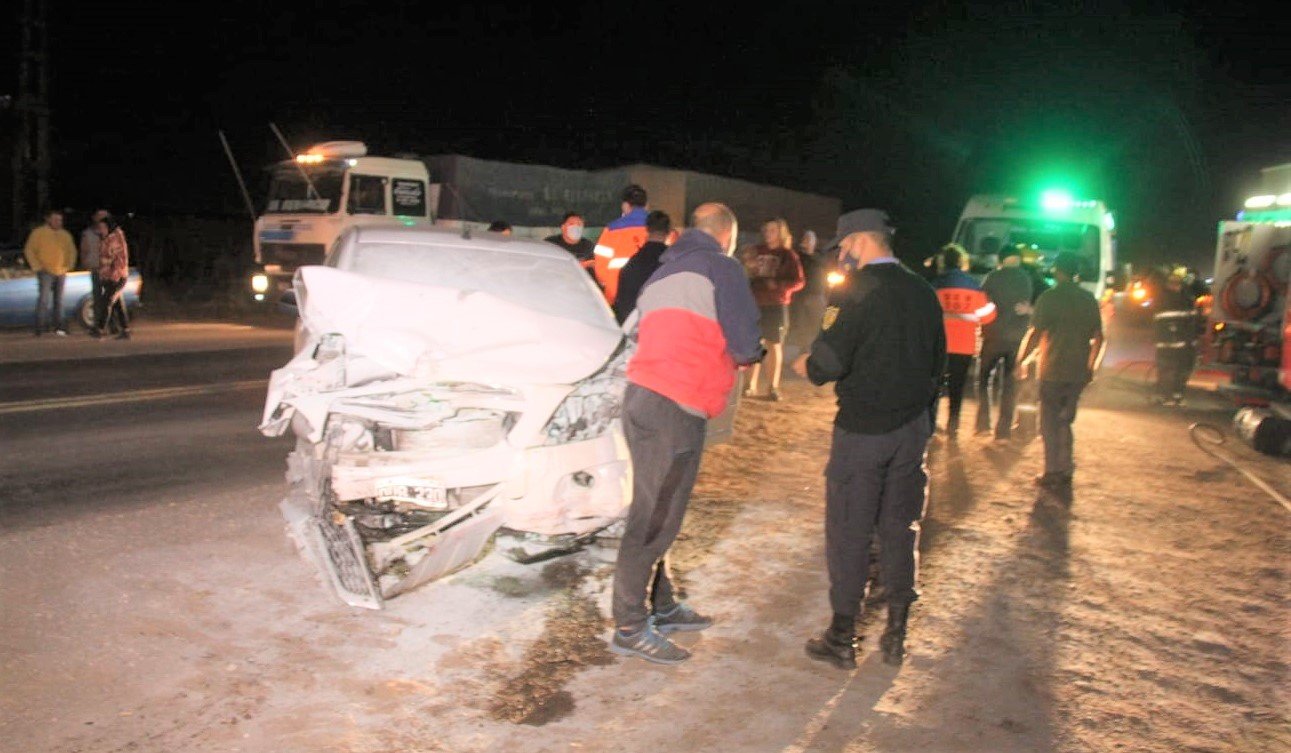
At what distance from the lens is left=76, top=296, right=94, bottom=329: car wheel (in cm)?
1600

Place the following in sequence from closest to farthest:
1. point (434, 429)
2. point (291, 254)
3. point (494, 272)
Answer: point (434, 429) → point (494, 272) → point (291, 254)

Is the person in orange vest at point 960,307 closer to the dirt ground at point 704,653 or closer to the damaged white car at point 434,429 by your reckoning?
the dirt ground at point 704,653

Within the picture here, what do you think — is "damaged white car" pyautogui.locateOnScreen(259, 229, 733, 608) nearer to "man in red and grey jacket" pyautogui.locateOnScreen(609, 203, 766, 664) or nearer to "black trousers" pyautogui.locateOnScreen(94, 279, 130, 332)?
"man in red and grey jacket" pyautogui.locateOnScreen(609, 203, 766, 664)

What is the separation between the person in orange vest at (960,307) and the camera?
29.8 feet

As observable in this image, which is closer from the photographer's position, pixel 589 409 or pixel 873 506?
pixel 873 506

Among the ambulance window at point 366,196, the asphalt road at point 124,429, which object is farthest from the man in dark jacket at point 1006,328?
the ambulance window at point 366,196

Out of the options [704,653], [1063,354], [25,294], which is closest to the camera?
[704,653]

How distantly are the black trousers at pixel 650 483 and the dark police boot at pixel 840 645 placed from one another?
0.79 metres

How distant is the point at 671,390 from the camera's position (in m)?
4.32

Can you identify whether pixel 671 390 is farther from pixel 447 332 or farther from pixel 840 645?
pixel 447 332

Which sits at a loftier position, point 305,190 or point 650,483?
point 305,190

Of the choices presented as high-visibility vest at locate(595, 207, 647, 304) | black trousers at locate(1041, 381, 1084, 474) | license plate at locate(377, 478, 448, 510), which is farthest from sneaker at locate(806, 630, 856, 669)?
black trousers at locate(1041, 381, 1084, 474)

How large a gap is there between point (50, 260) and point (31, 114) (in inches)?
276

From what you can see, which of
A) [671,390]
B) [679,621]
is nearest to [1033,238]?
[679,621]
